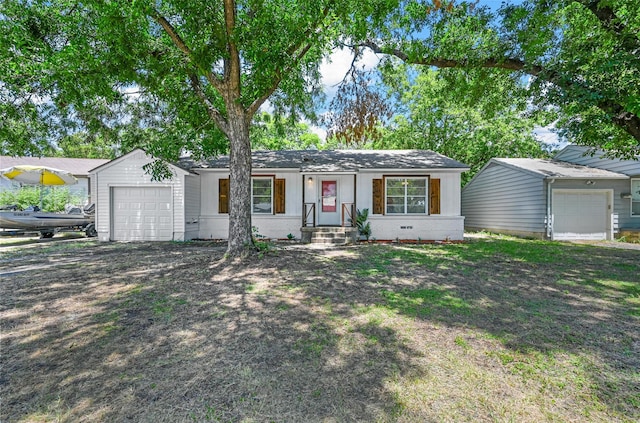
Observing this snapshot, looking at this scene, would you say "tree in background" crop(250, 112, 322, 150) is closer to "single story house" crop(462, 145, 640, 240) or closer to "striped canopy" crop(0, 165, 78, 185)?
"striped canopy" crop(0, 165, 78, 185)

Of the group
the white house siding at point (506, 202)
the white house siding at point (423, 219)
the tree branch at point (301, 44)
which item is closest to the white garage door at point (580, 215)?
the white house siding at point (506, 202)

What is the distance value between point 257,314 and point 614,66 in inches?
323

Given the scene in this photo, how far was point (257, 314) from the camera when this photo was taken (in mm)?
3904

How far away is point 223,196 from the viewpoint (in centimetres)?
1224

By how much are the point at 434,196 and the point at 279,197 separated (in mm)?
5985

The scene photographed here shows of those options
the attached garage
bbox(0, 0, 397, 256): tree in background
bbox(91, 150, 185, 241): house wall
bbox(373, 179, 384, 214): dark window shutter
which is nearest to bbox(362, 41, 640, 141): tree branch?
bbox(0, 0, 397, 256): tree in background

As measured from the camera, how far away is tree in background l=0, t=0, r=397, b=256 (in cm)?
630

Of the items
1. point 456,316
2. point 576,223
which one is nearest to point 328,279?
point 456,316

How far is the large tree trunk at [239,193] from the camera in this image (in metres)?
7.23

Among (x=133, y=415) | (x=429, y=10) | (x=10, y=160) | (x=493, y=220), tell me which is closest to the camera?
(x=133, y=415)

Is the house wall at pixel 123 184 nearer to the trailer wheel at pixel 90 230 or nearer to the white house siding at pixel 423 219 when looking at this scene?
the trailer wheel at pixel 90 230

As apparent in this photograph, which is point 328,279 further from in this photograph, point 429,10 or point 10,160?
point 10,160

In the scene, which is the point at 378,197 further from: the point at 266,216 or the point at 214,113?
the point at 214,113

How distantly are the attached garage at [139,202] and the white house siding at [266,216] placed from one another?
1.95 ft
